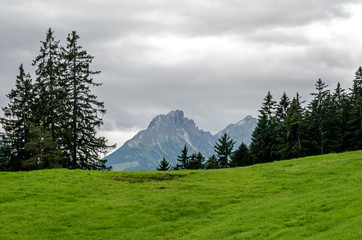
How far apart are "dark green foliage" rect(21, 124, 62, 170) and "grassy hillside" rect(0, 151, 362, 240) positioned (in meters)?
13.2

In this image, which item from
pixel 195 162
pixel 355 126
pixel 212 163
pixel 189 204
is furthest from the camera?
pixel 212 163

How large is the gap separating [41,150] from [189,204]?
34.1 metres

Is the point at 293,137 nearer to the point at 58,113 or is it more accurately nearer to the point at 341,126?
the point at 341,126

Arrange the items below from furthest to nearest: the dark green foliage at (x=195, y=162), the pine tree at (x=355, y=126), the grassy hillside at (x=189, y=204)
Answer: the dark green foliage at (x=195, y=162)
the pine tree at (x=355, y=126)
the grassy hillside at (x=189, y=204)

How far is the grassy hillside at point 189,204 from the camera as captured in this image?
21.3 metres

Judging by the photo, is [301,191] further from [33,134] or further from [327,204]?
[33,134]

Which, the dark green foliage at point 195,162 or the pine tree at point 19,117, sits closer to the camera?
the pine tree at point 19,117

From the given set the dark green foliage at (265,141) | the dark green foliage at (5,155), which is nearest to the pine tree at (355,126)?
the dark green foliage at (265,141)

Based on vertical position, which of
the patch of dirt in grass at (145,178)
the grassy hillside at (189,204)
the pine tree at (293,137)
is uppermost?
the pine tree at (293,137)

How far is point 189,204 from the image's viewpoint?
1159 inches

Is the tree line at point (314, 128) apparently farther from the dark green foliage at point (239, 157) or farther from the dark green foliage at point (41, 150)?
the dark green foliage at point (41, 150)

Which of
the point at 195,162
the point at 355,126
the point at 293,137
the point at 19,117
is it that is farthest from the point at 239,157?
the point at 19,117

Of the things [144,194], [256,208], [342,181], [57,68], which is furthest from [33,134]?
[342,181]

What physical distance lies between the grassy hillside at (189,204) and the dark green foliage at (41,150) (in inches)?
520
